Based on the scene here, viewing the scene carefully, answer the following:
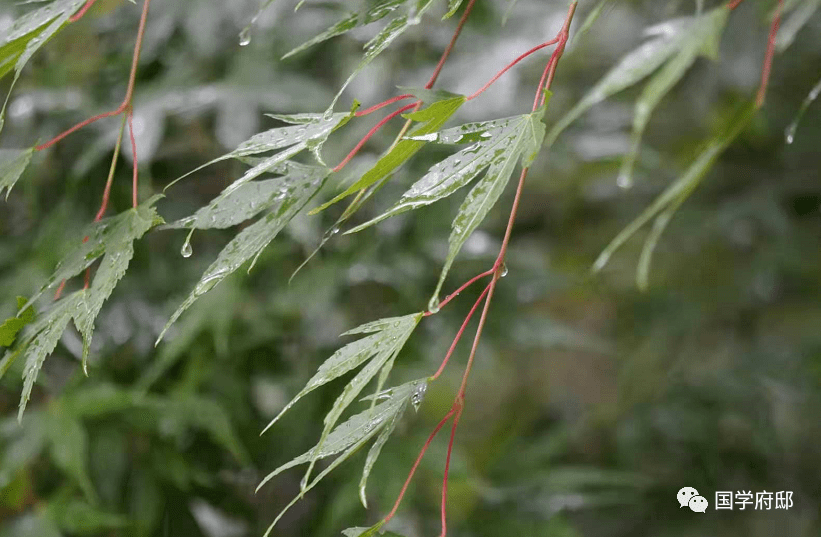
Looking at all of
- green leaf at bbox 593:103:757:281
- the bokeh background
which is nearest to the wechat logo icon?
the bokeh background

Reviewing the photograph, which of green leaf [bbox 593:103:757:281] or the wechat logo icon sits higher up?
green leaf [bbox 593:103:757:281]

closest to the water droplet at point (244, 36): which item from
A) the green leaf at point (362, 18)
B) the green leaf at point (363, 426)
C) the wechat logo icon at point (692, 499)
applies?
the green leaf at point (362, 18)

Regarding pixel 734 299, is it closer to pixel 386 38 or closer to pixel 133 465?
pixel 133 465

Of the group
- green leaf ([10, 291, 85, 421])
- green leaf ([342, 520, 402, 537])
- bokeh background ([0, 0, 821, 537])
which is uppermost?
green leaf ([10, 291, 85, 421])

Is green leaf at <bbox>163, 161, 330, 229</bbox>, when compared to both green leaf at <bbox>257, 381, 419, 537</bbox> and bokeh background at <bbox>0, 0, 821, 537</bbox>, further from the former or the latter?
bokeh background at <bbox>0, 0, 821, 537</bbox>

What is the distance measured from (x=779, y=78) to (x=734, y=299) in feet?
0.85

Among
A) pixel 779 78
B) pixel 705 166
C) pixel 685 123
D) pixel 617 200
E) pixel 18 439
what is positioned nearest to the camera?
pixel 705 166

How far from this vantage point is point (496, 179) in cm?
22

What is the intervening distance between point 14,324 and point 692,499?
0.75 meters

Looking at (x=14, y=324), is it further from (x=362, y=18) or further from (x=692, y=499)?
(x=692, y=499)

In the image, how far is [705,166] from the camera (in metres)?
0.36

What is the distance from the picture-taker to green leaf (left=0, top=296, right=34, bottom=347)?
0.26 metres

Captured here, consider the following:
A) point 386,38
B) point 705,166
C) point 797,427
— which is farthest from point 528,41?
point 797,427

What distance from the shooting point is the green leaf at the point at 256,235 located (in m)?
0.23
